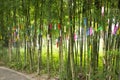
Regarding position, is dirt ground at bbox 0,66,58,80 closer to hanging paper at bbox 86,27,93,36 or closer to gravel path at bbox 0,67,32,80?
gravel path at bbox 0,67,32,80

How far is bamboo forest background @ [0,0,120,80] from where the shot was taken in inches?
210

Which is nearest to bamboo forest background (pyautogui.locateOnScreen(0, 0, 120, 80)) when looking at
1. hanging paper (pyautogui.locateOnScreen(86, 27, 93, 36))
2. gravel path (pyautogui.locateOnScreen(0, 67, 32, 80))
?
hanging paper (pyautogui.locateOnScreen(86, 27, 93, 36))

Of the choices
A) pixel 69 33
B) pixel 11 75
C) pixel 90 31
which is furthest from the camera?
pixel 11 75

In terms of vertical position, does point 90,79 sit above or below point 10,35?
below

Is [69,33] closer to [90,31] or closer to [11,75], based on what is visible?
[90,31]

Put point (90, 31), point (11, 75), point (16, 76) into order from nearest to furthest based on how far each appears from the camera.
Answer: point (90, 31), point (16, 76), point (11, 75)

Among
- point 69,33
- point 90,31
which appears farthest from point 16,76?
point 90,31

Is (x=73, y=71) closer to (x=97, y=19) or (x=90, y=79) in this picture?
(x=90, y=79)

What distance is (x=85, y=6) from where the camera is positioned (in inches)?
232

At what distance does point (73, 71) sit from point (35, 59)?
3.13 metres

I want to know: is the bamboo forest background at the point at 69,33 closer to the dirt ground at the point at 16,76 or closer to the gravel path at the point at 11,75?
the dirt ground at the point at 16,76

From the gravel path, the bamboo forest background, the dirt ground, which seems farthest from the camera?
the gravel path

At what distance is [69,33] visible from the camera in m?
5.81

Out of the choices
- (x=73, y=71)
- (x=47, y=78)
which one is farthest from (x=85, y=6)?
(x=47, y=78)
